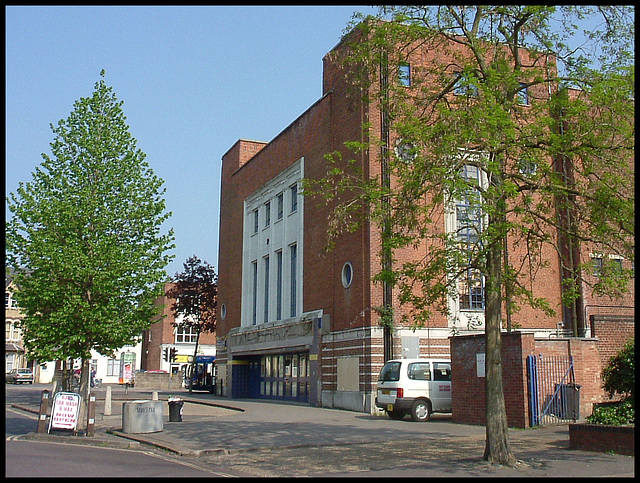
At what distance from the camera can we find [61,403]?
1716 cm

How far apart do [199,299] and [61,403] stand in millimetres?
33393

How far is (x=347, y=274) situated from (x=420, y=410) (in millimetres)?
8627

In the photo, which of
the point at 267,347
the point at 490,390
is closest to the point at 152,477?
the point at 490,390

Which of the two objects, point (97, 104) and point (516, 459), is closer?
point (516, 459)

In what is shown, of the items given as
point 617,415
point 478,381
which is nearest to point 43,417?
point 478,381

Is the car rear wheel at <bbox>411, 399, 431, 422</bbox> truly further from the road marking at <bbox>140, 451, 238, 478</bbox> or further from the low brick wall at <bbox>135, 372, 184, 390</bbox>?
the low brick wall at <bbox>135, 372, 184, 390</bbox>

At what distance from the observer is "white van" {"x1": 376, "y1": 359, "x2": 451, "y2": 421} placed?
21.7 m

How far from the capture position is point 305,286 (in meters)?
33.1

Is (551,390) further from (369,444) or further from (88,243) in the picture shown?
(88,243)

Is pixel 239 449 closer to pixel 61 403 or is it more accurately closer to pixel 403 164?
pixel 61 403

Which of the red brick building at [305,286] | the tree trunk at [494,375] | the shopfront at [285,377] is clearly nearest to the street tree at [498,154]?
the tree trunk at [494,375]

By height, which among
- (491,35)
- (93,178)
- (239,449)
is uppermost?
(491,35)

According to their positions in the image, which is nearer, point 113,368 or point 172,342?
point 172,342

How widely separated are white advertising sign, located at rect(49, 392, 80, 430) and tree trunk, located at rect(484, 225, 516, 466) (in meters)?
10.1
